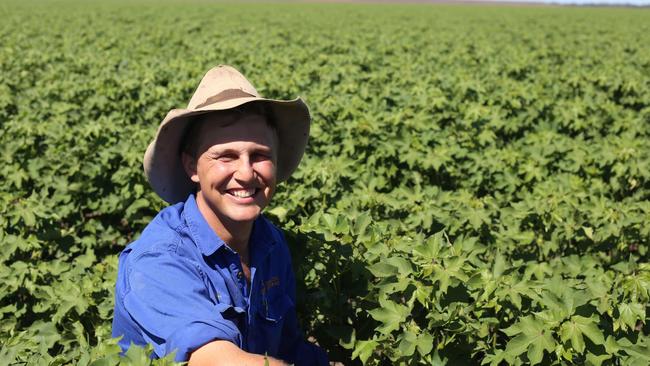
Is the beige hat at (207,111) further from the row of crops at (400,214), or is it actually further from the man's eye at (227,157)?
the row of crops at (400,214)

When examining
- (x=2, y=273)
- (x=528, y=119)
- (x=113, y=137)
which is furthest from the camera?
(x=528, y=119)

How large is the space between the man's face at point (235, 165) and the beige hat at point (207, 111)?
0.29 ft

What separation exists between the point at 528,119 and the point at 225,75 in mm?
5242

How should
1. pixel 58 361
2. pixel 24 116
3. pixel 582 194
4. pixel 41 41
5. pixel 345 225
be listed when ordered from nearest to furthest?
1. pixel 58 361
2. pixel 345 225
3. pixel 582 194
4. pixel 24 116
5. pixel 41 41

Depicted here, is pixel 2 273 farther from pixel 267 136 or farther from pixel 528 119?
pixel 528 119

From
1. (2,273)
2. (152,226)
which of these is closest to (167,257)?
(152,226)

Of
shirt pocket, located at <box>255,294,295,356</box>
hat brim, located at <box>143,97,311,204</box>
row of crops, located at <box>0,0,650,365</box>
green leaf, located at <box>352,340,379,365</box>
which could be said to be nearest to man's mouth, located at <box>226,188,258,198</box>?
hat brim, located at <box>143,97,311,204</box>

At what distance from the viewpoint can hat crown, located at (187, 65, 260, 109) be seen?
2225 millimetres

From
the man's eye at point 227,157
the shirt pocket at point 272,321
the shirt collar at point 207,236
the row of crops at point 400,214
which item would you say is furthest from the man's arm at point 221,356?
the man's eye at point 227,157

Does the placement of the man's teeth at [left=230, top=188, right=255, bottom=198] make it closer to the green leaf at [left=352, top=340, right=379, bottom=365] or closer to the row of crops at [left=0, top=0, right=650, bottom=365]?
the row of crops at [left=0, top=0, right=650, bottom=365]

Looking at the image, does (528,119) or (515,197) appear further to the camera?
(528,119)

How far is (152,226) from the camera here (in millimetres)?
2270

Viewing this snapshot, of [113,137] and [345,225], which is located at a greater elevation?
[345,225]

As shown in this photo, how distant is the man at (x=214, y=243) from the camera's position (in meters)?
1.92
